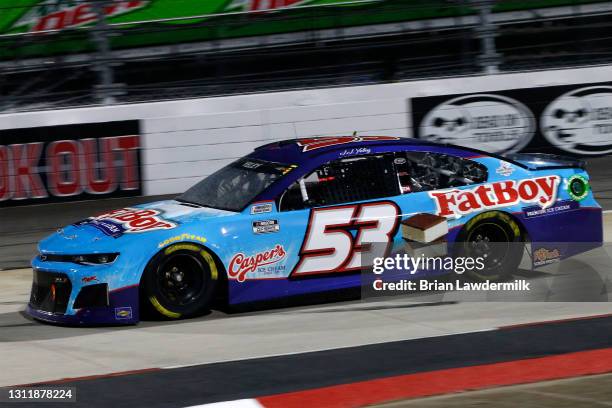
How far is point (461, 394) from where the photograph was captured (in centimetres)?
580

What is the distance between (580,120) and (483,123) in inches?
52.8

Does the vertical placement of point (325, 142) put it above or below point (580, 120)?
below

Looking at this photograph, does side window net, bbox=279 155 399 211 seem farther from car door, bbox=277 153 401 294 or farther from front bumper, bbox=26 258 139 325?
front bumper, bbox=26 258 139 325

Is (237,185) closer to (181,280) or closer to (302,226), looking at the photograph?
(302,226)

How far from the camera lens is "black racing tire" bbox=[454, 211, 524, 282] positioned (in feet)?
28.1

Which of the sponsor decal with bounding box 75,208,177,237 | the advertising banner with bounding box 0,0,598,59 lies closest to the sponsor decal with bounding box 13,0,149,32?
the advertising banner with bounding box 0,0,598,59

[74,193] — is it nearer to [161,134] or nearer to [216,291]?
[161,134]

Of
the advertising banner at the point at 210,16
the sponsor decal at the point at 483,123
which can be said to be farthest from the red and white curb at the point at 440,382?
the advertising banner at the point at 210,16

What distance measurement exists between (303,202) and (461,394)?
276 cm

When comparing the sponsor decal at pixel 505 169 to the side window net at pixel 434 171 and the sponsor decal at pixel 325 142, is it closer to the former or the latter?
the side window net at pixel 434 171

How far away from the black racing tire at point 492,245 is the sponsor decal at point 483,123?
515 centimetres

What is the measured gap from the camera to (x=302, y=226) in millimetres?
8109

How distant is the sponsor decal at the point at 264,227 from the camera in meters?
8.00

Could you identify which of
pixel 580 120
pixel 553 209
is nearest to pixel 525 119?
pixel 580 120
